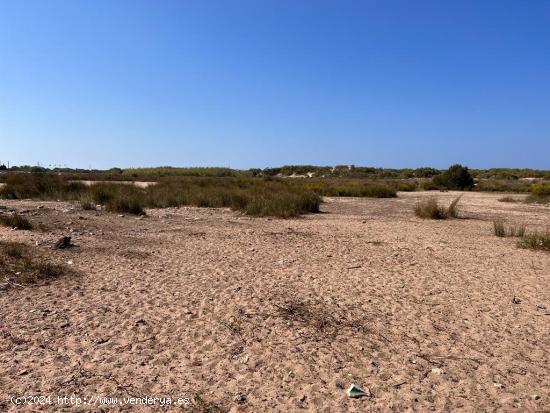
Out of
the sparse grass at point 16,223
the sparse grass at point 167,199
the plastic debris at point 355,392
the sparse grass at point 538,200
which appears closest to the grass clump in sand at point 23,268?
the sparse grass at point 16,223

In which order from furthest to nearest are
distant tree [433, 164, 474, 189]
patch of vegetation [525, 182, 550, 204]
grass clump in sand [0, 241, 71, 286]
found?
1. distant tree [433, 164, 474, 189]
2. patch of vegetation [525, 182, 550, 204]
3. grass clump in sand [0, 241, 71, 286]

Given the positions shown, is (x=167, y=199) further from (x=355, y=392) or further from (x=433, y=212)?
(x=355, y=392)

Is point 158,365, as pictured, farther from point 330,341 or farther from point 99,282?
point 99,282

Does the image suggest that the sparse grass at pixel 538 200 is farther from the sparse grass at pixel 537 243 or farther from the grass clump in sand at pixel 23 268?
the grass clump in sand at pixel 23 268

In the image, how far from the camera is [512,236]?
44.7 feet

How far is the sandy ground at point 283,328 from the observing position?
428 centimetres

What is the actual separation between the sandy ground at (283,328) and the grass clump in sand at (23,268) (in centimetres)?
31

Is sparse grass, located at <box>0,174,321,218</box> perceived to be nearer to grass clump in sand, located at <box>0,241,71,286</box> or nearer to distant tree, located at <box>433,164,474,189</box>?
grass clump in sand, located at <box>0,241,71,286</box>

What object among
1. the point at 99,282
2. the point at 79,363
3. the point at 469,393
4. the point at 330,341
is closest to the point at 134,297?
the point at 99,282

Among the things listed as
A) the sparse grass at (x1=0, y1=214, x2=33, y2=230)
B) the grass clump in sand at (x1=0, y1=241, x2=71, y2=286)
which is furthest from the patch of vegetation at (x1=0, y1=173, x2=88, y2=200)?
the grass clump in sand at (x1=0, y1=241, x2=71, y2=286)

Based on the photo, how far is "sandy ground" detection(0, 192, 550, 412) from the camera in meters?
4.28

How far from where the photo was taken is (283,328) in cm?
584

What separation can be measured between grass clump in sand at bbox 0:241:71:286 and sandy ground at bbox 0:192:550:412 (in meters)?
0.31

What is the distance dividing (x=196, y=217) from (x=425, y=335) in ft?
41.7
